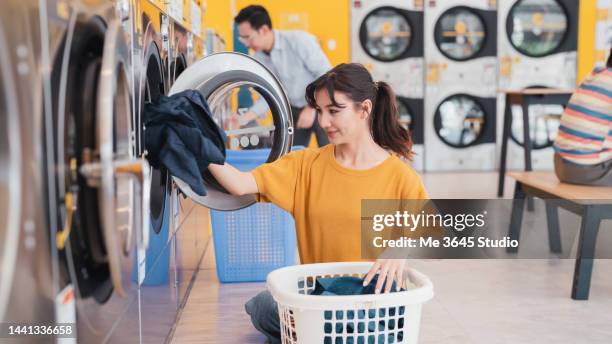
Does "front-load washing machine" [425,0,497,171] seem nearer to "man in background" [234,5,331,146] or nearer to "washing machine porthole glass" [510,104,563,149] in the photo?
"washing machine porthole glass" [510,104,563,149]

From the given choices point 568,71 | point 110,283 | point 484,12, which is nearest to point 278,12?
point 484,12

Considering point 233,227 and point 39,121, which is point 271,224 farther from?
point 39,121

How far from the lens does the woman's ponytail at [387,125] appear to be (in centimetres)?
202

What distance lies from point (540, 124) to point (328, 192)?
17.4ft

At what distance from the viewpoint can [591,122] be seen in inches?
122

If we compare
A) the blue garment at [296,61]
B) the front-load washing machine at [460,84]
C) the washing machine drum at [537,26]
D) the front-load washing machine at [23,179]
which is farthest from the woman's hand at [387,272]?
the washing machine drum at [537,26]

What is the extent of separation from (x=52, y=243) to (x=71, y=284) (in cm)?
12

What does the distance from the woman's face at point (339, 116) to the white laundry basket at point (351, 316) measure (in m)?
0.43

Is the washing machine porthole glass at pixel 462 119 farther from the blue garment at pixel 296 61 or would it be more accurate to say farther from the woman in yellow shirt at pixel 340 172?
the woman in yellow shirt at pixel 340 172

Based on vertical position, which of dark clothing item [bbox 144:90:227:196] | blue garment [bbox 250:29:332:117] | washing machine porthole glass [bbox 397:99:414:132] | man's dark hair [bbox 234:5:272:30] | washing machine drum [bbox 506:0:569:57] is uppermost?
washing machine drum [bbox 506:0:569:57]

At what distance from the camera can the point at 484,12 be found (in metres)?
6.70

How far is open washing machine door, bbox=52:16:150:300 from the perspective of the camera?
3.65ft

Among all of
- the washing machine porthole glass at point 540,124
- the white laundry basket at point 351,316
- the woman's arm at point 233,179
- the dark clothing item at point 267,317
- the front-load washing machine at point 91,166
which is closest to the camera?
the front-load washing machine at point 91,166

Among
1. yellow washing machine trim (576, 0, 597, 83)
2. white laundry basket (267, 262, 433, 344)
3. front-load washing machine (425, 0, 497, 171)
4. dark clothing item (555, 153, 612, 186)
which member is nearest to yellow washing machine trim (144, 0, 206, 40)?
white laundry basket (267, 262, 433, 344)
